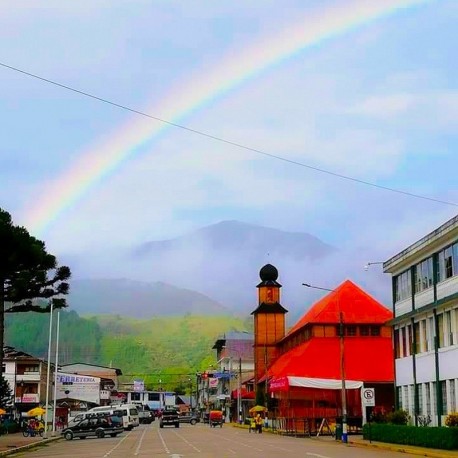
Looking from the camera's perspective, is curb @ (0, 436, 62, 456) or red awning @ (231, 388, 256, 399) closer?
curb @ (0, 436, 62, 456)

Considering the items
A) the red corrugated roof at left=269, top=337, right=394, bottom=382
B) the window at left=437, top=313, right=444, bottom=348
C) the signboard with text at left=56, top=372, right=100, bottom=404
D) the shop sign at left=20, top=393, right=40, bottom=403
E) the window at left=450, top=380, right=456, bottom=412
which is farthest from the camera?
the shop sign at left=20, top=393, right=40, bottom=403

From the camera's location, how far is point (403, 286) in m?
53.5

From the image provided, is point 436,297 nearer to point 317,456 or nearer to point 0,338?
point 317,456

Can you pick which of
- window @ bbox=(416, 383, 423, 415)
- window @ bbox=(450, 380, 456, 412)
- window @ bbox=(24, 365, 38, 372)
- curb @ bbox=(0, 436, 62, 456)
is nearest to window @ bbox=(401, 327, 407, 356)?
window @ bbox=(416, 383, 423, 415)

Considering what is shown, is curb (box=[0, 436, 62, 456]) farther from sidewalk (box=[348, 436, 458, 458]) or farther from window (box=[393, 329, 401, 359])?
window (box=[393, 329, 401, 359])

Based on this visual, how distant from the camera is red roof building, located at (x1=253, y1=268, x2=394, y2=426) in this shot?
216ft

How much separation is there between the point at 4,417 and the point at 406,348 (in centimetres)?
4482

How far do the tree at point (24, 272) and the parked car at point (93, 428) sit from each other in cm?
853

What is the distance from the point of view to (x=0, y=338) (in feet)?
190

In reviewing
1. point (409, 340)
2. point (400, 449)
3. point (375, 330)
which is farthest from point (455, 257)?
point (375, 330)

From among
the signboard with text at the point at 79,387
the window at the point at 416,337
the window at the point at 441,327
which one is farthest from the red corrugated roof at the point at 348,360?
the signboard with text at the point at 79,387

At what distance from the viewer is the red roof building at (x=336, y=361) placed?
216 ft

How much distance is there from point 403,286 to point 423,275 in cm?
502

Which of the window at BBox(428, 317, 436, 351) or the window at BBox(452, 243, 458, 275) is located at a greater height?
the window at BBox(452, 243, 458, 275)
